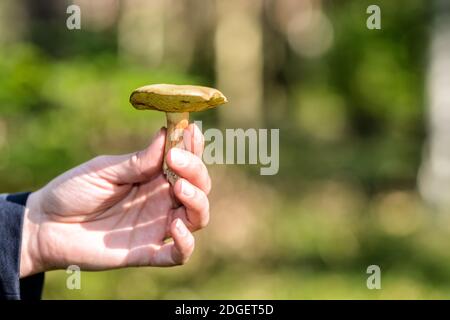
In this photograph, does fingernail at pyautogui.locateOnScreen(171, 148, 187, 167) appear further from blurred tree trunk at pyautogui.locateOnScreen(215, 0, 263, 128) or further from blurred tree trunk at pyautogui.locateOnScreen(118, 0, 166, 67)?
blurred tree trunk at pyautogui.locateOnScreen(215, 0, 263, 128)

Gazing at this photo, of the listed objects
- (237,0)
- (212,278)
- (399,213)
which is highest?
(237,0)

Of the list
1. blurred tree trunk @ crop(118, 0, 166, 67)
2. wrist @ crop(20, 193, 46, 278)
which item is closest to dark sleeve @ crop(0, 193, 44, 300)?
wrist @ crop(20, 193, 46, 278)

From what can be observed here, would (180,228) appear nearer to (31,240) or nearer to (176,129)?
(176,129)

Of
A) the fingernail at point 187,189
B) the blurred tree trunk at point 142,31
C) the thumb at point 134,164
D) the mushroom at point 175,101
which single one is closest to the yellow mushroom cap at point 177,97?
the mushroom at point 175,101

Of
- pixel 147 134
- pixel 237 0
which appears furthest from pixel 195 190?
pixel 237 0

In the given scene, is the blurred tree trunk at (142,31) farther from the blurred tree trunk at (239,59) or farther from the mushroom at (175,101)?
the mushroom at (175,101)
